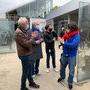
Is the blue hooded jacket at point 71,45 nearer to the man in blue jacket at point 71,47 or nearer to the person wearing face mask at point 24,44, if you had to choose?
the man in blue jacket at point 71,47

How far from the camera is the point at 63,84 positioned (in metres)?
5.76

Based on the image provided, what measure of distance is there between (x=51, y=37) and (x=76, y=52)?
5.29 feet

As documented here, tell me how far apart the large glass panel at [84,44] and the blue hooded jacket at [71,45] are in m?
0.61

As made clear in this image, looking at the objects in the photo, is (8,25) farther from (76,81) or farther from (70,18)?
(70,18)

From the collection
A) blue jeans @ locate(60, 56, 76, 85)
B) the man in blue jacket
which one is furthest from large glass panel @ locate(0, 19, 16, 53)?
the man in blue jacket

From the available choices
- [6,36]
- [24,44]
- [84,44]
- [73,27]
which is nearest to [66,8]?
[6,36]

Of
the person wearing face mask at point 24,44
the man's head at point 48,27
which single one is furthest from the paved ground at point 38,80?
the man's head at point 48,27

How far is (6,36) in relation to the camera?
12.3 metres

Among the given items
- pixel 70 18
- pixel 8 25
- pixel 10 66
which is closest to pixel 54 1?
pixel 70 18

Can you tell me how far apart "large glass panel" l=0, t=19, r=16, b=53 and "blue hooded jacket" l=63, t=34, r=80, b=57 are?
745 centimetres

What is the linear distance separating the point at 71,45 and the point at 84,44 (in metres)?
0.91

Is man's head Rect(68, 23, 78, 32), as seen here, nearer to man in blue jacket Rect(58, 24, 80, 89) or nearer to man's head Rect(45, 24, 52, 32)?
man in blue jacket Rect(58, 24, 80, 89)

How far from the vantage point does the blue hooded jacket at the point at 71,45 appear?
503 centimetres

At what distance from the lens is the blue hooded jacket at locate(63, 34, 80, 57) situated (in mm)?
5031
